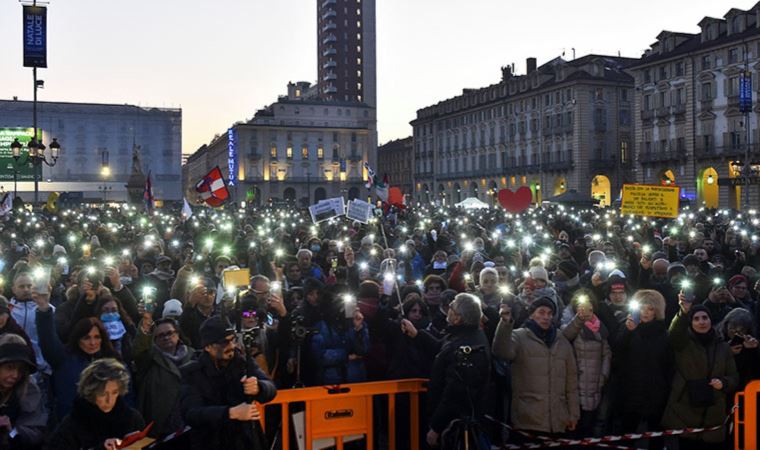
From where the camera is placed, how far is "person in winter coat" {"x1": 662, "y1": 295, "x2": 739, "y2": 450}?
19.8 feet

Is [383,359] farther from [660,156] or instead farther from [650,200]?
[660,156]

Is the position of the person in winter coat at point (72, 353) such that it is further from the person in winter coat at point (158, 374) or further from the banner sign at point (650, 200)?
the banner sign at point (650, 200)

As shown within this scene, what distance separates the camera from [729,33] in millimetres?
52188

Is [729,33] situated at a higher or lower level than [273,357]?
higher

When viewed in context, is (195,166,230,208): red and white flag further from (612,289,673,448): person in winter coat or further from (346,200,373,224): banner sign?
(612,289,673,448): person in winter coat

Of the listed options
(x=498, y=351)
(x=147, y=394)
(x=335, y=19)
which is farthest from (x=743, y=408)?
(x=335, y=19)

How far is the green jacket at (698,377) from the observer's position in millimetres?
6059

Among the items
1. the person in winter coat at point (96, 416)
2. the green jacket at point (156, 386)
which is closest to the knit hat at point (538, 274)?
the green jacket at point (156, 386)

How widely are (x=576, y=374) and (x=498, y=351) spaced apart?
0.70 meters

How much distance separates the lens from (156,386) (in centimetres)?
550

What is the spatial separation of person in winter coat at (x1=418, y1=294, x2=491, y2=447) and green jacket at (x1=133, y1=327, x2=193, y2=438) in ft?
6.18

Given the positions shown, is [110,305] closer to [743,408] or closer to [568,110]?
[743,408]

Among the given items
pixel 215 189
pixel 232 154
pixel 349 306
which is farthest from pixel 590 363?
pixel 232 154

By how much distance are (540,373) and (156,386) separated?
2985 mm
